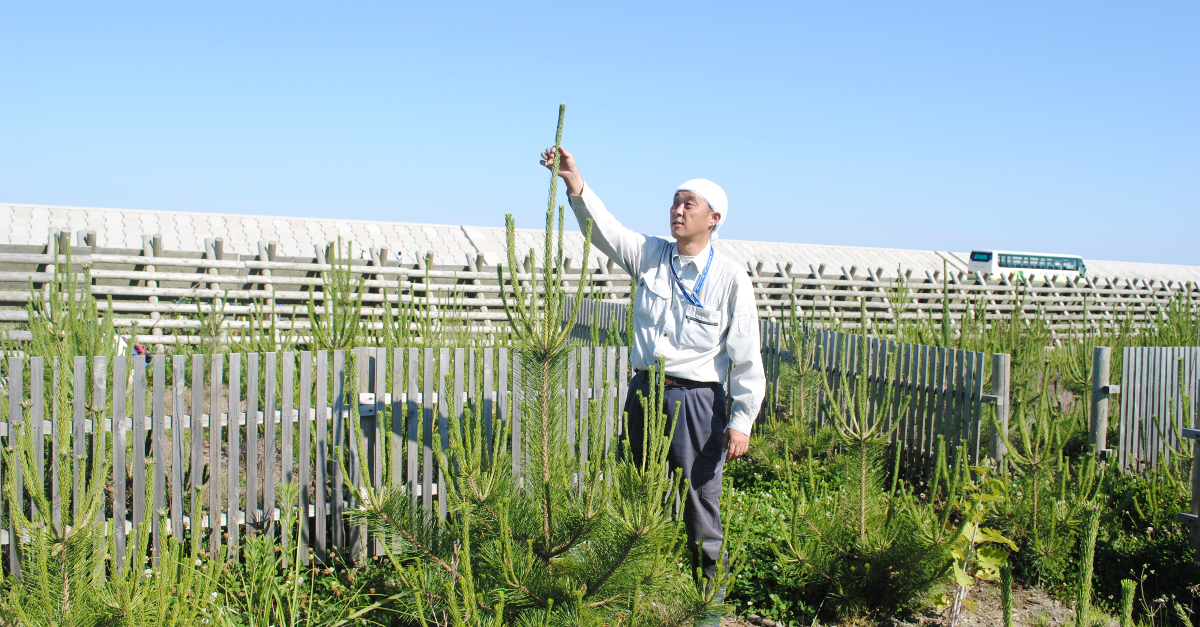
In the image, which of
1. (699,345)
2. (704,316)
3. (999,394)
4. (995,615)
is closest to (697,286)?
(704,316)

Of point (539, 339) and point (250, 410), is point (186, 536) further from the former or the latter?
point (539, 339)

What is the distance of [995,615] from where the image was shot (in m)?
3.26

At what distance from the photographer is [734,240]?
25.0 metres

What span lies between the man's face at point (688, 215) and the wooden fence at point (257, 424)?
2.29 ft

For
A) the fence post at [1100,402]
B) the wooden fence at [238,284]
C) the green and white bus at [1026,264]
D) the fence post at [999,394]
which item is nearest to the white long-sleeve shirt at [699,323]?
the fence post at [999,394]

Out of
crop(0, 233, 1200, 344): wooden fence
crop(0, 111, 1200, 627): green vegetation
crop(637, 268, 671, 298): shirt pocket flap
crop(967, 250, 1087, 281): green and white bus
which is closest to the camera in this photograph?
crop(0, 111, 1200, 627): green vegetation

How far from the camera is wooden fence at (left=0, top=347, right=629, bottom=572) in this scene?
305 cm

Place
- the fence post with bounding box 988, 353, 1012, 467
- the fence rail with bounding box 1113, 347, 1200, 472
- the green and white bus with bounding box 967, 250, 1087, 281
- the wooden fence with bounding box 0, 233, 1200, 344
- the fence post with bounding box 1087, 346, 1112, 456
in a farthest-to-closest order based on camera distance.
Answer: the green and white bus with bounding box 967, 250, 1087, 281 < the wooden fence with bounding box 0, 233, 1200, 344 < the fence rail with bounding box 1113, 347, 1200, 472 < the fence post with bounding box 1087, 346, 1112, 456 < the fence post with bounding box 988, 353, 1012, 467

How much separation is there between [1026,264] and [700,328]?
99.3 ft

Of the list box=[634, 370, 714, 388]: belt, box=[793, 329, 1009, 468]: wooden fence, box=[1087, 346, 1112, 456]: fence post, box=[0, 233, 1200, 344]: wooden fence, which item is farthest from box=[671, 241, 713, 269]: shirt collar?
box=[0, 233, 1200, 344]: wooden fence

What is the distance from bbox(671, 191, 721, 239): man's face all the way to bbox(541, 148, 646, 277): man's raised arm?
217mm

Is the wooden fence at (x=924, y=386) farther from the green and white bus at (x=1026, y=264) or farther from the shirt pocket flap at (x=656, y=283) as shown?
the green and white bus at (x=1026, y=264)

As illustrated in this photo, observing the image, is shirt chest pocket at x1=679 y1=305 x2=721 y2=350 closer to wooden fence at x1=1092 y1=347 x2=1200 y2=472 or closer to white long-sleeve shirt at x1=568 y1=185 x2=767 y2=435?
white long-sleeve shirt at x1=568 y1=185 x2=767 y2=435

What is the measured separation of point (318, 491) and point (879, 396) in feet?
12.4
